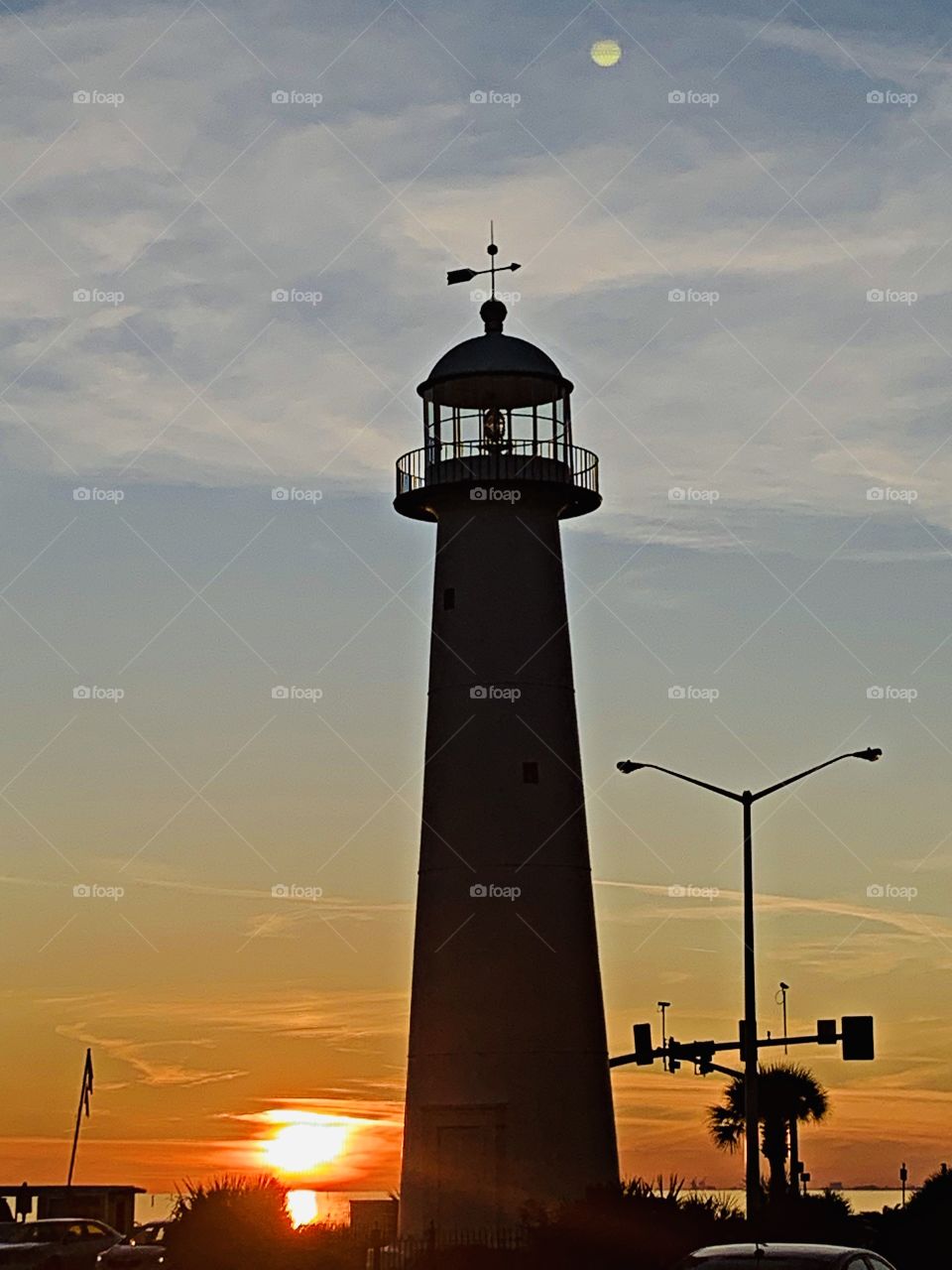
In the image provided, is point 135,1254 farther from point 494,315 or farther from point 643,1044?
point 494,315

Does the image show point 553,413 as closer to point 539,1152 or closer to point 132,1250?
point 539,1152

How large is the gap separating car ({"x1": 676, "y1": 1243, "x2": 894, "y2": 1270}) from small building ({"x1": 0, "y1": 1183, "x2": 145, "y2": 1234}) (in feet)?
136

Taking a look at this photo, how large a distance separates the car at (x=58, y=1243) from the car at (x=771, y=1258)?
2594 cm

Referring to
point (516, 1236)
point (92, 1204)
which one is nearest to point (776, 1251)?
point (516, 1236)

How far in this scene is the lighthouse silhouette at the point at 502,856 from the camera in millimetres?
41062

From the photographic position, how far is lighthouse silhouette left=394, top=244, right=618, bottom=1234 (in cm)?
4106

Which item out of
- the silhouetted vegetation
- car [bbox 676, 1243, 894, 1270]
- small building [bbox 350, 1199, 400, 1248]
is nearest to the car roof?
car [bbox 676, 1243, 894, 1270]

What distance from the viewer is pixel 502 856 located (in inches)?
1641

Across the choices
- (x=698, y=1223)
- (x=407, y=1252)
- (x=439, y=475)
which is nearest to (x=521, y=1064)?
(x=407, y=1252)

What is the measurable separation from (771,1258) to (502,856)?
78.8ft

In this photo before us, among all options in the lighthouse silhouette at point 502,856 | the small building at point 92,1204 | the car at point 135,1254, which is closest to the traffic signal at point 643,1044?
the lighthouse silhouette at point 502,856

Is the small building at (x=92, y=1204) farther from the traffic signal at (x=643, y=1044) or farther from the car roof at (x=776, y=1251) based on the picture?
the car roof at (x=776, y=1251)

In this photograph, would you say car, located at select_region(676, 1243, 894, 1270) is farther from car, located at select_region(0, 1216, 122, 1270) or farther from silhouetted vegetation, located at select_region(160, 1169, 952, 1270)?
car, located at select_region(0, 1216, 122, 1270)

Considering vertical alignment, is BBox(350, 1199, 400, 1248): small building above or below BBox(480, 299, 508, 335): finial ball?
below
